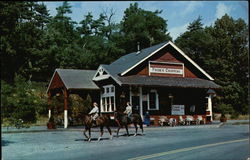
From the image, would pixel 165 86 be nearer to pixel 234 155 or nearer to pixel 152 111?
pixel 152 111

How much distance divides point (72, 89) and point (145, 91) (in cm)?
637

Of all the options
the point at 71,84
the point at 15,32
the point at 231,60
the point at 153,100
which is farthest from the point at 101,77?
the point at 231,60

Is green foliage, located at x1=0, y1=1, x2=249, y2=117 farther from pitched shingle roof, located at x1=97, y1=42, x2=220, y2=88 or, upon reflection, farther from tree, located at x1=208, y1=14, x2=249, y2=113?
pitched shingle roof, located at x1=97, y1=42, x2=220, y2=88

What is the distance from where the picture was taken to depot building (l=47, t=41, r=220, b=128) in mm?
30016

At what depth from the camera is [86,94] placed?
33625mm

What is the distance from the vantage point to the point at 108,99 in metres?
32.0

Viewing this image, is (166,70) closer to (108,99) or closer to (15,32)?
(108,99)

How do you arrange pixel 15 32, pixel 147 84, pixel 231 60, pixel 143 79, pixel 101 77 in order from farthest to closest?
pixel 231 60 < pixel 101 77 < pixel 143 79 < pixel 147 84 < pixel 15 32

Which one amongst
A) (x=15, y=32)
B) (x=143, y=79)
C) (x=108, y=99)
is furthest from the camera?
(x=108, y=99)

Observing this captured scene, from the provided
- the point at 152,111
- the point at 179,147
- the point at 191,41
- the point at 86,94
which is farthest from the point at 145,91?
the point at 191,41

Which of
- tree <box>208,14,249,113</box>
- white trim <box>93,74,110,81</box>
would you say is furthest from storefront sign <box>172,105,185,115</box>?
tree <box>208,14,249,113</box>

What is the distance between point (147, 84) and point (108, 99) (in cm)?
487

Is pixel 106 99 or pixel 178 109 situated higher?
pixel 106 99

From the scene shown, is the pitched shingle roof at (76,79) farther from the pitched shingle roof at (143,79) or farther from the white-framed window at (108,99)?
the pitched shingle roof at (143,79)
